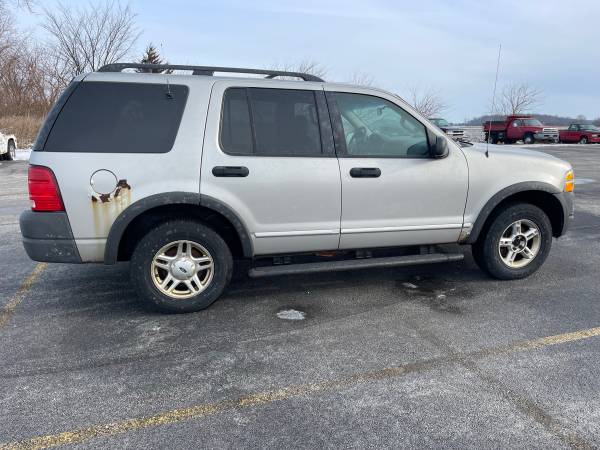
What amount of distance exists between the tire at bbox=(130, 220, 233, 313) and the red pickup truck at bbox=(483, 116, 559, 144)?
105 feet

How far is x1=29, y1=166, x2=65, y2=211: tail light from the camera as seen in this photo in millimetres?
3375

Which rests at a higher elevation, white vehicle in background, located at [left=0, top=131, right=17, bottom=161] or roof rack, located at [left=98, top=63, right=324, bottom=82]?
roof rack, located at [left=98, top=63, right=324, bottom=82]

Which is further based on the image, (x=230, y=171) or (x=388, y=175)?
(x=388, y=175)

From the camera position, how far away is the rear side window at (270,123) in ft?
12.3

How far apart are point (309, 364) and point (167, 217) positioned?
1.66m

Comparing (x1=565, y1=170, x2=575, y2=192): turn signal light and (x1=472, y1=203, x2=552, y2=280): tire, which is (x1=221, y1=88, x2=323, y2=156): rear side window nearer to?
(x1=472, y1=203, x2=552, y2=280): tire

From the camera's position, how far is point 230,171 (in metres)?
3.66

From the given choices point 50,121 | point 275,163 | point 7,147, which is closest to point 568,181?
point 275,163

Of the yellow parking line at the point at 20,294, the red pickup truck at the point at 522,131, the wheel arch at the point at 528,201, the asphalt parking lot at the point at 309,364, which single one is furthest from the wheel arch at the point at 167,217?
the red pickup truck at the point at 522,131

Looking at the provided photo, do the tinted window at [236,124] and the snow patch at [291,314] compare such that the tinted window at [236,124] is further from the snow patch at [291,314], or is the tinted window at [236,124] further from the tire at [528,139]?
the tire at [528,139]

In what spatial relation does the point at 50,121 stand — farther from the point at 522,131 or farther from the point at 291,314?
the point at 522,131

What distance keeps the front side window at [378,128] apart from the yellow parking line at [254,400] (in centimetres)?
179

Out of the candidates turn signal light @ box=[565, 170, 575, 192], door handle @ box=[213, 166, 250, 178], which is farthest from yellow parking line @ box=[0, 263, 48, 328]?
turn signal light @ box=[565, 170, 575, 192]

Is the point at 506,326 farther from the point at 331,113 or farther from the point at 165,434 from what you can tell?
the point at 165,434
